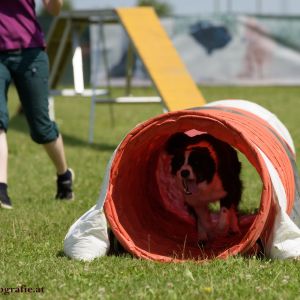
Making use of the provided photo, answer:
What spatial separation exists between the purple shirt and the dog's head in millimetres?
1294

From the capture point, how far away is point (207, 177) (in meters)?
4.70

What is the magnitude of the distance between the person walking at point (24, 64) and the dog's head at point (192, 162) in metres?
1.13

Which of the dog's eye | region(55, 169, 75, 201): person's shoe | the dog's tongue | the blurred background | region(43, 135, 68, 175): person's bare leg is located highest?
the dog's eye

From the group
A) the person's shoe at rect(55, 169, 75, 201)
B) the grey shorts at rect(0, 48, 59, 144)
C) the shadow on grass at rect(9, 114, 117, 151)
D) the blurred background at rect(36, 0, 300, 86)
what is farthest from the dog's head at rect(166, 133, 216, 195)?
the blurred background at rect(36, 0, 300, 86)

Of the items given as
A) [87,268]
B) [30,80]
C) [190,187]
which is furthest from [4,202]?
[87,268]

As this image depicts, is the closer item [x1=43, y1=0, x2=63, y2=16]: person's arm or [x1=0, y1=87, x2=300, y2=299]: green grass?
[x1=0, y1=87, x2=300, y2=299]: green grass

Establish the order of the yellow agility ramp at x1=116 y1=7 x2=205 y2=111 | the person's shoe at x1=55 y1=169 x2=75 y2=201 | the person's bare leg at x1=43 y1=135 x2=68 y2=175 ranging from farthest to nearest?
the yellow agility ramp at x1=116 y1=7 x2=205 y2=111
the person's shoe at x1=55 y1=169 x2=75 y2=201
the person's bare leg at x1=43 y1=135 x2=68 y2=175

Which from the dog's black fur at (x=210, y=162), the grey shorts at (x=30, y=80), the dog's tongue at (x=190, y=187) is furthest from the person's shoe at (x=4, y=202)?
the dog's tongue at (x=190, y=187)

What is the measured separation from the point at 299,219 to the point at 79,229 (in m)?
1.25

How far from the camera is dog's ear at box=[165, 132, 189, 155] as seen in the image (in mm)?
4785

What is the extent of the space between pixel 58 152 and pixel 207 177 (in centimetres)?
147

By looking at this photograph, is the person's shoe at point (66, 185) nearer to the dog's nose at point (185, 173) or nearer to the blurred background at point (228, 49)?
the dog's nose at point (185, 173)

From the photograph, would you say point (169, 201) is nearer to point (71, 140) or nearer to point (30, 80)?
point (30, 80)

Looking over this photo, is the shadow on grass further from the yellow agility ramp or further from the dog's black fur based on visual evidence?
the dog's black fur
